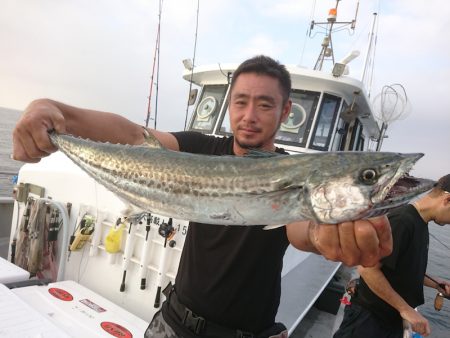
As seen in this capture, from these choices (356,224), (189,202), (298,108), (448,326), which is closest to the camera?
(356,224)

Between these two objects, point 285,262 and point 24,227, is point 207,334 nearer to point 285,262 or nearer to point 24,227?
point 285,262

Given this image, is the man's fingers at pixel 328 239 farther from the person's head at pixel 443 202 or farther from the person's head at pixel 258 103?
the person's head at pixel 443 202

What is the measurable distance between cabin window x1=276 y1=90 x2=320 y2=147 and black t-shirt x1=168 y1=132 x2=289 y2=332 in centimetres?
434

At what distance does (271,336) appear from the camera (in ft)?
7.38

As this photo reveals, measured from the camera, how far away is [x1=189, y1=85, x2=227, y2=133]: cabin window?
7.04 m

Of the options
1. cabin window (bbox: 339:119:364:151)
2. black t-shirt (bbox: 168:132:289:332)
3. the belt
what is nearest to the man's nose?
black t-shirt (bbox: 168:132:289:332)

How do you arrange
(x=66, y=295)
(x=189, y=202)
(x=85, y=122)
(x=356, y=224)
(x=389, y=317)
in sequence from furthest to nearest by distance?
(x=66, y=295) < (x=389, y=317) < (x=85, y=122) < (x=189, y=202) < (x=356, y=224)

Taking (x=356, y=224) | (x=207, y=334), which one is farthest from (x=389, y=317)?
(x=356, y=224)

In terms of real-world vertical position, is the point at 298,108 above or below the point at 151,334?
above

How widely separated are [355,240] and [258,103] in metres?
1.34

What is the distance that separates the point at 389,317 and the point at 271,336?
174 cm

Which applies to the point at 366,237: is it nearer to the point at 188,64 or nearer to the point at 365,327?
the point at 365,327

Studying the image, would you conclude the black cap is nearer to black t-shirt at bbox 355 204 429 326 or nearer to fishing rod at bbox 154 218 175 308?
black t-shirt at bbox 355 204 429 326

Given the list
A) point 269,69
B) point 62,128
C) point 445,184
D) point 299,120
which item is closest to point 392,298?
point 445,184
